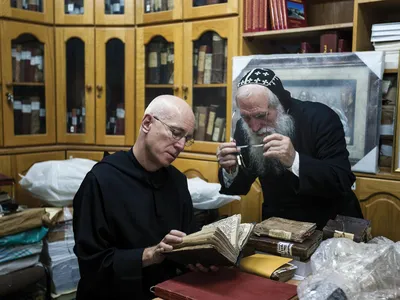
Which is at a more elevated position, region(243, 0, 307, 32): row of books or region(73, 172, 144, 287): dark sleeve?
region(243, 0, 307, 32): row of books

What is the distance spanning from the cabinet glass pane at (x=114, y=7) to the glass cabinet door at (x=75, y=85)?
0.17 meters

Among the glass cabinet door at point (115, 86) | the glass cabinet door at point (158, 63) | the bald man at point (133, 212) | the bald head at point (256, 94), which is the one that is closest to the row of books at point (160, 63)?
the glass cabinet door at point (158, 63)

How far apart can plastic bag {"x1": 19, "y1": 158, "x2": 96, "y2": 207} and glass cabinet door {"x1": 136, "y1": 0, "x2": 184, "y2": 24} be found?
1027 millimetres

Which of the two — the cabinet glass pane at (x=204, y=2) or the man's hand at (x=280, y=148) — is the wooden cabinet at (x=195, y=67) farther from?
the man's hand at (x=280, y=148)

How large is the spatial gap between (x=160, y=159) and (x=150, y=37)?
1.50m

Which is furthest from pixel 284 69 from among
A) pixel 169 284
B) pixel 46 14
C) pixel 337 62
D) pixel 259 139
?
pixel 46 14

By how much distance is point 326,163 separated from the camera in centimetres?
180

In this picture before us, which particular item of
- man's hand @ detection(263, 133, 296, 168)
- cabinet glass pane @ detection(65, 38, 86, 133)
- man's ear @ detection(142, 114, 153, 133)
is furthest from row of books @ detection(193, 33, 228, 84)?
man's ear @ detection(142, 114, 153, 133)

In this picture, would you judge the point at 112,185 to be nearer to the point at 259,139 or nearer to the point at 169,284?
the point at 169,284

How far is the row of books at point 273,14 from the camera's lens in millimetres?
2217

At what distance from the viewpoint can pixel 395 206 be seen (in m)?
1.94

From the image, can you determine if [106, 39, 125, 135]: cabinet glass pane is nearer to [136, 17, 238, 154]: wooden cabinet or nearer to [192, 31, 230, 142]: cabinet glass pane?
[136, 17, 238, 154]: wooden cabinet

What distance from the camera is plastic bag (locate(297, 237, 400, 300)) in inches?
40.9

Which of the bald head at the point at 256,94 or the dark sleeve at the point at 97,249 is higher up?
the bald head at the point at 256,94
